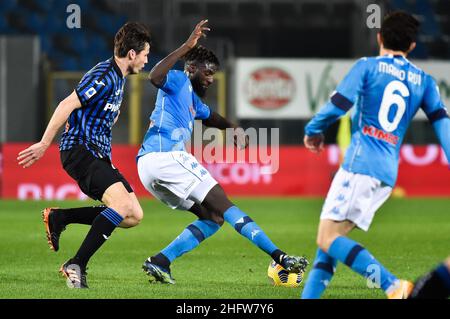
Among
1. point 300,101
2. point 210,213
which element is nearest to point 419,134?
point 300,101

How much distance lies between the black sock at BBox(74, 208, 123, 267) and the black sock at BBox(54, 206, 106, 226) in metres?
0.63

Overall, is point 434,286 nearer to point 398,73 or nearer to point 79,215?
point 398,73

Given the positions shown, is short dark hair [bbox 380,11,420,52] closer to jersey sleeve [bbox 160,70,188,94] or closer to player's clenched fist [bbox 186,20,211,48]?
player's clenched fist [bbox 186,20,211,48]

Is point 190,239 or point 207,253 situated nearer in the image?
point 190,239

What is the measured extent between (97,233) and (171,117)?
3.92 ft

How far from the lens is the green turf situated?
728 centimetres

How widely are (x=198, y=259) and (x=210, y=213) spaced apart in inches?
79.9

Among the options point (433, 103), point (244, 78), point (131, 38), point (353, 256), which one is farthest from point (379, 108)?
point (244, 78)

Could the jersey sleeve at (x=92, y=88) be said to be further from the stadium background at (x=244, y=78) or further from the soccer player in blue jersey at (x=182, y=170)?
the stadium background at (x=244, y=78)

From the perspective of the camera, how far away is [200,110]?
829 centimetres

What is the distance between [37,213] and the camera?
1563 centimetres

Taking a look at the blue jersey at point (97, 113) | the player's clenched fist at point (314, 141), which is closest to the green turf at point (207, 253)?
the blue jersey at point (97, 113)

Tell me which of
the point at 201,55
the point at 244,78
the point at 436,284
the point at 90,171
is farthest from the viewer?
the point at 244,78

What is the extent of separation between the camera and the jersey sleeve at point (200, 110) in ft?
26.9
